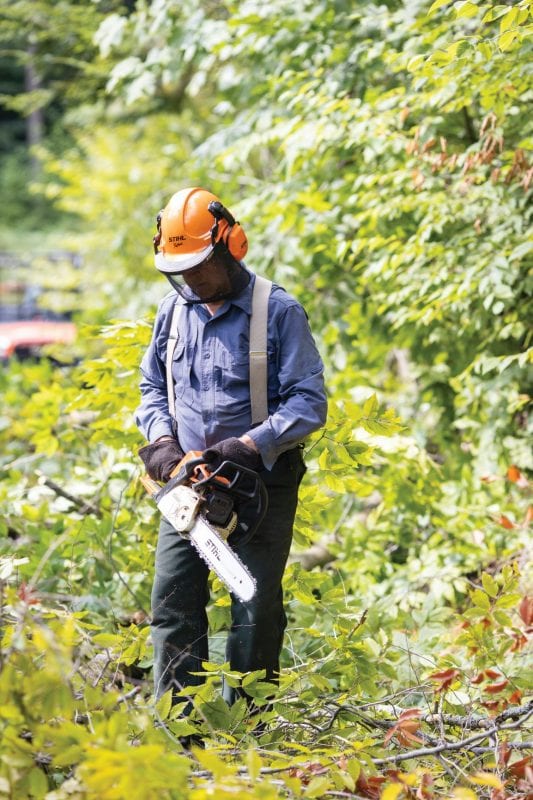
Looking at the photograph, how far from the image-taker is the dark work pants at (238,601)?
3156 mm

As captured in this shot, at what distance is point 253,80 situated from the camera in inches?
247

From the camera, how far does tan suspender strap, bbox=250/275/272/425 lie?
10.2 ft

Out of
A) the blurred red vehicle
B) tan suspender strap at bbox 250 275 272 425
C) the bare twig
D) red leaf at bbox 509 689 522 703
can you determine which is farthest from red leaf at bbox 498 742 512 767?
the blurred red vehicle

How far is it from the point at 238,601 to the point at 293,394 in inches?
29.7

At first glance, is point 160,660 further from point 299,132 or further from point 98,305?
point 98,305

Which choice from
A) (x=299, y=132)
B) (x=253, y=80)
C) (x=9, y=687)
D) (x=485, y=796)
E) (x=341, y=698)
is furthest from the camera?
(x=253, y=80)

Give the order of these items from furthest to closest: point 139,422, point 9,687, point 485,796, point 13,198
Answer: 1. point 13,198
2. point 139,422
3. point 485,796
4. point 9,687

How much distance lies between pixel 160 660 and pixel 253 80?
4.38 meters

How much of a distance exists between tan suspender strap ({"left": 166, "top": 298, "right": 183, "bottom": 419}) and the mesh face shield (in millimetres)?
135

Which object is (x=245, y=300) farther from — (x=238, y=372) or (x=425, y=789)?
(x=425, y=789)

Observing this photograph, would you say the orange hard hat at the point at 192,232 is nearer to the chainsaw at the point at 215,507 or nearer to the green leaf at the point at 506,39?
the chainsaw at the point at 215,507

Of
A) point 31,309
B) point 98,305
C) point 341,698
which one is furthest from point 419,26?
point 31,309

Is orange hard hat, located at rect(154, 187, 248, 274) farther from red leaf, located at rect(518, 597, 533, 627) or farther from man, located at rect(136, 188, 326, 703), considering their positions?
red leaf, located at rect(518, 597, 533, 627)

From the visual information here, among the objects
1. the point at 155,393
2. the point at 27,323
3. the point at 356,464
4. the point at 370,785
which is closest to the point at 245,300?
the point at 155,393
